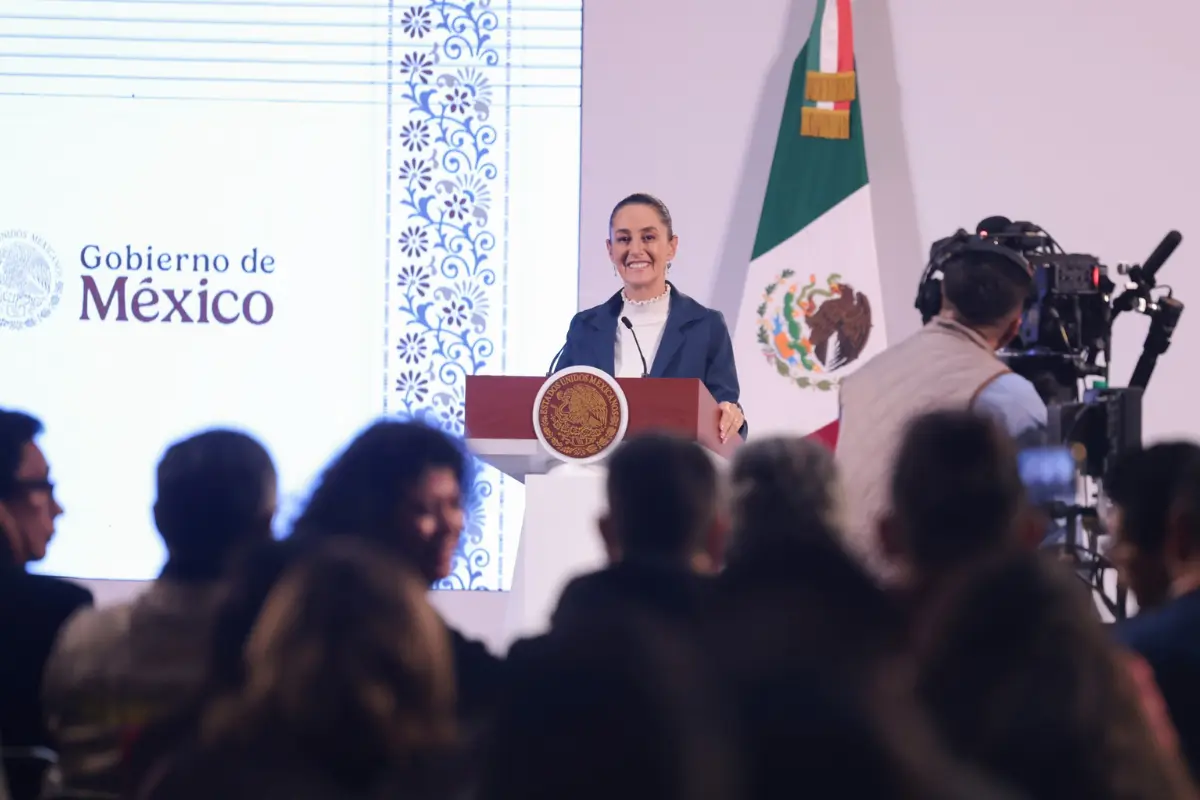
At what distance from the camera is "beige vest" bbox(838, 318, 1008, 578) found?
302 cm

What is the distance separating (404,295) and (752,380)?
1.25 m

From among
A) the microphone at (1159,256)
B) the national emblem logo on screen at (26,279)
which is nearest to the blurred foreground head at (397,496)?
the microphone at (1159,256)

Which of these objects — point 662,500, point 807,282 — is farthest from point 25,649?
point 807,282

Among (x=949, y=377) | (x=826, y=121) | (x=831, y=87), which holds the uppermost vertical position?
(x=831, y=87)

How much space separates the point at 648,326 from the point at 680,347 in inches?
5.6

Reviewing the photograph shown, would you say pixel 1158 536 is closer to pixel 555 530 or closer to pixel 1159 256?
pixel 555 530

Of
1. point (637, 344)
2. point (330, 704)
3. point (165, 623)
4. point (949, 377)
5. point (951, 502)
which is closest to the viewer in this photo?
point (330, 704)

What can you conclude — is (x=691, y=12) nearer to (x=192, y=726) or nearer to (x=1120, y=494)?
(x=1120, y=494)

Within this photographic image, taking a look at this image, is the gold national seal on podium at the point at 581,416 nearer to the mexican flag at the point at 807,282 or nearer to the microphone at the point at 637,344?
the microphone at the point at 637,344

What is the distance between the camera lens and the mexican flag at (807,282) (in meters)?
5.29

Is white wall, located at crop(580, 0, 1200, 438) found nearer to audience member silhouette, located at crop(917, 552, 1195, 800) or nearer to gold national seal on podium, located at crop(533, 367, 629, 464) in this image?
gold national seal on podium, located at crop(533, 367, 629, 464)

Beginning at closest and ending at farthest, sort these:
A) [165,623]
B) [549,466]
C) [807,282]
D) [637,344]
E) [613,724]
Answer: [613,724] → [165,623] → [549,466] → [637,344] → [807,282]

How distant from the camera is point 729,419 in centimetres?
360

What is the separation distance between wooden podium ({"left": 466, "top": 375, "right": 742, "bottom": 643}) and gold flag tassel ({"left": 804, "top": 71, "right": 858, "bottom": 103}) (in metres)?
2.08
